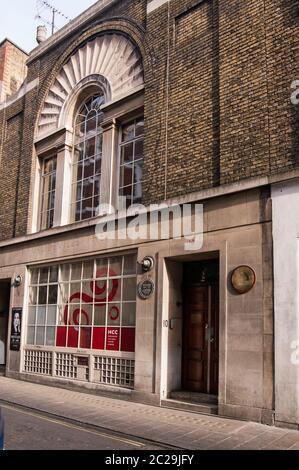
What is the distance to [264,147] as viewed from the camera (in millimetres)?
8805

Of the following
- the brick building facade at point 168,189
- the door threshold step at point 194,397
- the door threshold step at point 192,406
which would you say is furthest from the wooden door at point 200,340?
the door threshold step at point 192,406

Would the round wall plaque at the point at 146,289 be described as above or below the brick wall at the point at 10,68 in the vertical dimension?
below

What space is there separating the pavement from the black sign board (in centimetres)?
308

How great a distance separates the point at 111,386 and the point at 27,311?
4492mm

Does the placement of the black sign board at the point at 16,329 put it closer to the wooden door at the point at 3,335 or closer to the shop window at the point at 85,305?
the shop window at the point at 85,305

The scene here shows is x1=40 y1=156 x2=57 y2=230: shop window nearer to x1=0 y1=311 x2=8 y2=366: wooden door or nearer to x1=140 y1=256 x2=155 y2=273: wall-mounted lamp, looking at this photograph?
x1=0 y1=311 x2=8 y2=366: wooden door

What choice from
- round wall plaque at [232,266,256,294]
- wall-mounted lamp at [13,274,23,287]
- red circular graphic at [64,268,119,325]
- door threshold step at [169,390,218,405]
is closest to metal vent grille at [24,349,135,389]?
red circular graphic at [64,268,119,325]

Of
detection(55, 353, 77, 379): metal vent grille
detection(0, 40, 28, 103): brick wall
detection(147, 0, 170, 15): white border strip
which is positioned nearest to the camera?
detection(147, 0, 170, 15): white border strip

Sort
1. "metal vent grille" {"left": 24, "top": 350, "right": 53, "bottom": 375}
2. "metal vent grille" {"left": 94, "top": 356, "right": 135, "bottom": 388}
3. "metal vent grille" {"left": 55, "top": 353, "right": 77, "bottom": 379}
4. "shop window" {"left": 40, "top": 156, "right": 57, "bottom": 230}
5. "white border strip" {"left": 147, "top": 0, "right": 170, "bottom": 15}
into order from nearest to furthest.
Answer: "metal vent grille" {"left": 94, "top": 356, "right": 135, "bottom": 388}, "white border strip" {"left": 147, "top": 0, "right": 170, "bottom": 15}, "metal vent grille" {"left": 55, "top": 353, "right": 77, "bottom": 379}, "metal vent grille" {"left": 24, "top": 350, "right": 53, "bottom": 375}, "shop window" {"left": 40, "top": 156, "right": 57, "bottom": 230}

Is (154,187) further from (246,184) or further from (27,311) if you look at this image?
(27,311)

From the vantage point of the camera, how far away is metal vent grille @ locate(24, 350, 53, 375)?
13.0m

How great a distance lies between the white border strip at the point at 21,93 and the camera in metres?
15.7

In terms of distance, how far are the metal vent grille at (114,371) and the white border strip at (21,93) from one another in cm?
921
